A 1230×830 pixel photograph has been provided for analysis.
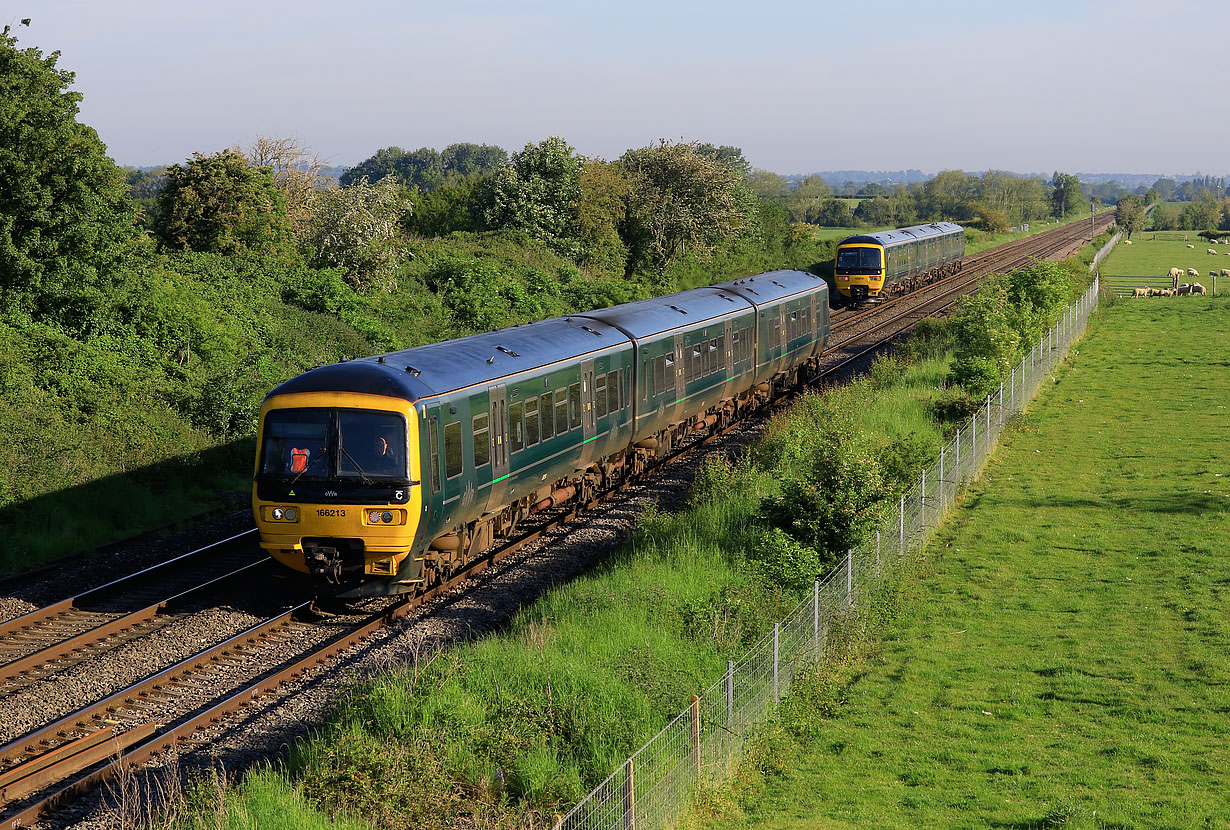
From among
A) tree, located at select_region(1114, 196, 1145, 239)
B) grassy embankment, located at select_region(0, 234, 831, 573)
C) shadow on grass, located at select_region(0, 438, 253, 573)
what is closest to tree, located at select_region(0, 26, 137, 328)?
grassy embankment, located at select_region(0, 234, 831, 573)

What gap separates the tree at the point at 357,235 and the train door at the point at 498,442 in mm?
21337

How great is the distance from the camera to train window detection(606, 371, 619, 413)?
20188 millimetres

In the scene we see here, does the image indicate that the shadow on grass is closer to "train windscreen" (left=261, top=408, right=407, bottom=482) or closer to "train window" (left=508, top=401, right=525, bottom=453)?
"train windscreen" (left=261, top=408, right=407, bottom=482)

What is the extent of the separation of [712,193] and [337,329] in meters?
30.9

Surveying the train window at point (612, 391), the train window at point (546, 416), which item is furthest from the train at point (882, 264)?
the train window at point (546, 416)

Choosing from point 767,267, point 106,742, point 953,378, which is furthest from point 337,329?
point 767,267

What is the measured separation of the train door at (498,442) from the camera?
1609 cm

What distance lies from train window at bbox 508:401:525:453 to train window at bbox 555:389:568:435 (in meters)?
1.23

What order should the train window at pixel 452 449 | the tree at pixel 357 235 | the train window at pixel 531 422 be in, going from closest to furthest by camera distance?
1. the train window at pixel 452 449
2. the train window at pixel 531 422
3. the tree at pixel 357 235

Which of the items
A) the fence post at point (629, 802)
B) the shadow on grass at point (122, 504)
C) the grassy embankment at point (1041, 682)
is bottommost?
the grassy embankment at point (1041, 682)

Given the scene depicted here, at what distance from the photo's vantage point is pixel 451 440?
14.9m

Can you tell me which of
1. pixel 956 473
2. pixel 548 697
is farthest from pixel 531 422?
pixel 956 473

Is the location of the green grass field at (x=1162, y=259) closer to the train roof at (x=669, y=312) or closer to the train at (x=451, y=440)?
the train roof at (x=669, y=312)

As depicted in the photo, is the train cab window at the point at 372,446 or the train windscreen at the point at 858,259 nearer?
the train cab window at the point at 372,446
